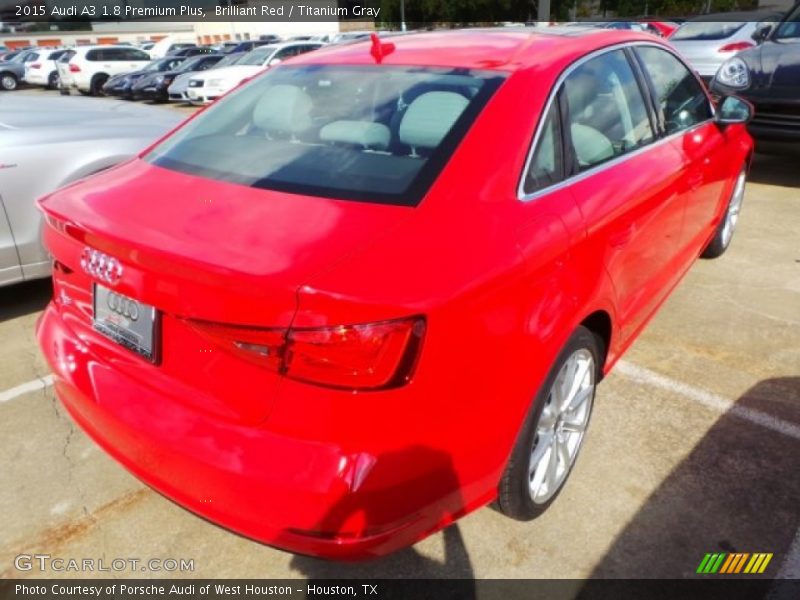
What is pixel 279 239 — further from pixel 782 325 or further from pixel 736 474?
pixel 782 325

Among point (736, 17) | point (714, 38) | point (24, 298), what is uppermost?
point (736, 17)

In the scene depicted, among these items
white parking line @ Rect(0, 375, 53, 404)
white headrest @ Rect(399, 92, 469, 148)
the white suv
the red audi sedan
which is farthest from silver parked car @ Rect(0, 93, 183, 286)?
the white suv

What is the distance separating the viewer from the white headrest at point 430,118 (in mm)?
2029

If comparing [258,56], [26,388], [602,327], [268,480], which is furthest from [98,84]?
[268,480]

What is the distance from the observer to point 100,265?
5.95 ft

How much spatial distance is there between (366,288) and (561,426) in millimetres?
1190

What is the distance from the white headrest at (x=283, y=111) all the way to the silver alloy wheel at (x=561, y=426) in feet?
4.34

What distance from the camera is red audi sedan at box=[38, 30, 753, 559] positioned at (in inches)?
59.5

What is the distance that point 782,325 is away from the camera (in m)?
3.64

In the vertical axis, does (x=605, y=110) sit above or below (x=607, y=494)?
above

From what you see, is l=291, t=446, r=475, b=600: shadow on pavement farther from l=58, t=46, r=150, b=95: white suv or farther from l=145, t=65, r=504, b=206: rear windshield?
l=58, t=46, r=150, b=95: white suv

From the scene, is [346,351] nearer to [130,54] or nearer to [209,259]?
[209,259]

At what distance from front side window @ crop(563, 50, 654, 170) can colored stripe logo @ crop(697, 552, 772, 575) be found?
4.66 feet

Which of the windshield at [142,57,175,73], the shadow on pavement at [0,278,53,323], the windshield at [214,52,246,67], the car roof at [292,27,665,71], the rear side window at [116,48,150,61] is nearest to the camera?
the car roof at [292,27,665,71]
